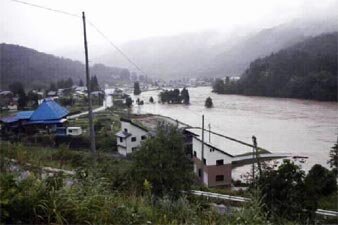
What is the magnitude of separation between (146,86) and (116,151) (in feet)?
30.8

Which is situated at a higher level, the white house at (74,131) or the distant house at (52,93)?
the distant house at (52,93)

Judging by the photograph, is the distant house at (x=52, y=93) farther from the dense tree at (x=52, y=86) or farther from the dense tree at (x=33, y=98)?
the dense tree at (x=33, y=98)

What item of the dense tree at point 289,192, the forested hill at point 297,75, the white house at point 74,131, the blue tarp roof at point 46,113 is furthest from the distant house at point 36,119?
the forested hill at point 297,75

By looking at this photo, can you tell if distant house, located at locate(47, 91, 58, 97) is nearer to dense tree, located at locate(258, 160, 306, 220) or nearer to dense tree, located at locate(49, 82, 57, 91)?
dense tree, located at locate(49, 82, 57, 91)

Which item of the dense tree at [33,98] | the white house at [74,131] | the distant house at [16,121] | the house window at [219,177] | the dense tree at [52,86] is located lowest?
the house window at [219,177]

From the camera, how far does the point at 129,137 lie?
690 cm

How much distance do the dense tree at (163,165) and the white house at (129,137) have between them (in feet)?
11.6

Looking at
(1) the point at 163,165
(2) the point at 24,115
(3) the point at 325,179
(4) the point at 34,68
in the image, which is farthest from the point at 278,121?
(1) the point at 163,165

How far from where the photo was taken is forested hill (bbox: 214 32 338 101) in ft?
33.8

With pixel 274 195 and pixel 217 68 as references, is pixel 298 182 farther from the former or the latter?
pixel 217 68

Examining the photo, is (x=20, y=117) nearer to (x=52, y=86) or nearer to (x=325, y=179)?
(x=52, y=86)

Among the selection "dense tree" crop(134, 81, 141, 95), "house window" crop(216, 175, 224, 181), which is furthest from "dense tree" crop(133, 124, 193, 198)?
"dense tree" crop(134, 81, 141, 95)

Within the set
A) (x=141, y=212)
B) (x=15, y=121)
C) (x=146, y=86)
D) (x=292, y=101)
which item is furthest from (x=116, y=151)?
(x=146, y=86)

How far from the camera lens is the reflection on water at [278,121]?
770cm
